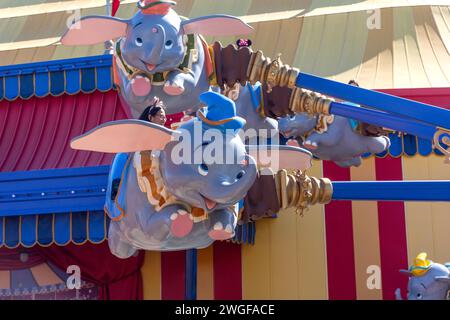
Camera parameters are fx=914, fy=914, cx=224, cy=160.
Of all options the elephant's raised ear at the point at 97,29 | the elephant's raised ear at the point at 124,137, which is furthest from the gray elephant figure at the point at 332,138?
the elephant's raised ear at the point at 124,137

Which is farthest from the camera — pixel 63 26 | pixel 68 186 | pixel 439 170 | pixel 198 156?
pixel 63 26

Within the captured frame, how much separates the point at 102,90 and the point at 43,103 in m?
0.57

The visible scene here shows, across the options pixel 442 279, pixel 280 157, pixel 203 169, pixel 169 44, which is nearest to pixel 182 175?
pixel 203 169

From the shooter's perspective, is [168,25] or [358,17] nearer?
[168,25]

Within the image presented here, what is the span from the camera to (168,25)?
3.45m

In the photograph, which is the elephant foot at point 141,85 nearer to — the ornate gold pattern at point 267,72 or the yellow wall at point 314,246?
the ornate gold pattern at point 267,72

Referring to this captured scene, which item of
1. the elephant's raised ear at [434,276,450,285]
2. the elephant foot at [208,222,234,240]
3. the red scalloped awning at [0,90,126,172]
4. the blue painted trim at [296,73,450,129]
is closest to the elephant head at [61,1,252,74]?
the blue painted trim at [296,73,450,129]

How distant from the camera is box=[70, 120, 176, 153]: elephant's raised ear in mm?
2857

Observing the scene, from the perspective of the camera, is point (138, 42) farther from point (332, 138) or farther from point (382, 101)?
point (332, 138)

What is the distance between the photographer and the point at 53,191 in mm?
6312

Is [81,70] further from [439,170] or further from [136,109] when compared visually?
[136,109]

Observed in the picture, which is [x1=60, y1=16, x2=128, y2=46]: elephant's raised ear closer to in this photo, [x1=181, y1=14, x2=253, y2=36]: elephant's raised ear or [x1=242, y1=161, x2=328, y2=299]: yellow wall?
[x1=181, y1=14, x2=253, y2=36]: elephant's raised ear

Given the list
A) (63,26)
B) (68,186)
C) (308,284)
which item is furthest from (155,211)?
(63,26)

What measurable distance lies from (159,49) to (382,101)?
868 millimetres
